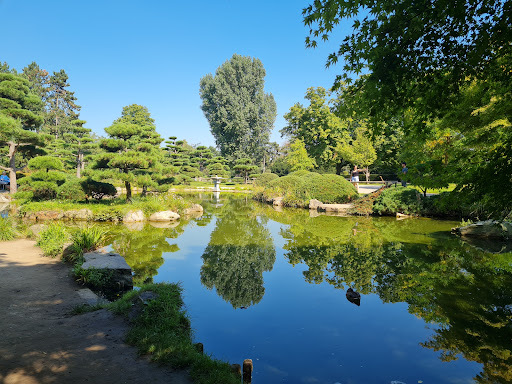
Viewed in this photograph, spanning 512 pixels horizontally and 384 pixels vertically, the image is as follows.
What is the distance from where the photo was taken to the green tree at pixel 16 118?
15875 mm

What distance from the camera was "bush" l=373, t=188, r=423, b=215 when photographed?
17.6 m

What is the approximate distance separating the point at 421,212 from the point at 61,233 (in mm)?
17481

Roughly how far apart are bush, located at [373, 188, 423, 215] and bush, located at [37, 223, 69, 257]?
15.9 metres

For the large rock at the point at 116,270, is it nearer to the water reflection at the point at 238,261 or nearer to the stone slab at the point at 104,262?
the stone slab at the point at 104,262

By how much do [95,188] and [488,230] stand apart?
19160mm

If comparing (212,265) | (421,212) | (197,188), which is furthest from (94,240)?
(197,188)

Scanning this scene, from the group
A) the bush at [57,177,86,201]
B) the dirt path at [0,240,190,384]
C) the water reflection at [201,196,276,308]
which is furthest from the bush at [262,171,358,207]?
the dirt path at [0,240,190,384]

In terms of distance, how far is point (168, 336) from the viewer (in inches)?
169

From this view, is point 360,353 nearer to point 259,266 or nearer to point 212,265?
point 259,266

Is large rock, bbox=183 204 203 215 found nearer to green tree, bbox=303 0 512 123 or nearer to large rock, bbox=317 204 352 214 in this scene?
large rock, bbox=317 204 352 214

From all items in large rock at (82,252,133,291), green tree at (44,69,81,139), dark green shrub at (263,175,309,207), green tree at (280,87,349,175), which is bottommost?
large rock at (82,252,133,291)

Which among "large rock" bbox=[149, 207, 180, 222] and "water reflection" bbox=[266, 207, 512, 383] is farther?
"large rock" bbox=[149, 207, 180, 222]

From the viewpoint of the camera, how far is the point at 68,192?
1675 cm

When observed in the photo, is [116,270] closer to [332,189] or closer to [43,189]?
[43,189]
